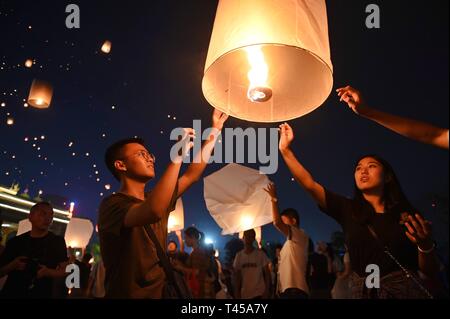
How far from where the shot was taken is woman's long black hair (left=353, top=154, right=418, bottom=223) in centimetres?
272

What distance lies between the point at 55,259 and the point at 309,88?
131 inches

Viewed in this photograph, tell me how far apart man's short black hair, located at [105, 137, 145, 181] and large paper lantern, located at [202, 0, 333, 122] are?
0.89 m

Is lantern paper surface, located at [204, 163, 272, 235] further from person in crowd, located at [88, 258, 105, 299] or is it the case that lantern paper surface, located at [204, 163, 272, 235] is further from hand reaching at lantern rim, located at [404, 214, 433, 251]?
hand reaching at lantern rim, located at [404, 214, 433, 251]

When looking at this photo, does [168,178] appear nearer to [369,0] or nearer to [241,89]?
[241,89]

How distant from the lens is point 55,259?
3.74 meters

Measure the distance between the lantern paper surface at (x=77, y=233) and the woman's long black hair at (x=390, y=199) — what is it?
9.11 metres

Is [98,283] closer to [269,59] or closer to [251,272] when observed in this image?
[251,272]

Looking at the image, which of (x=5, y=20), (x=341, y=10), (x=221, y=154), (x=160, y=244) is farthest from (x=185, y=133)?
(x=341, y=10)

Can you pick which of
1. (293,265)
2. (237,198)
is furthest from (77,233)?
(293,265)

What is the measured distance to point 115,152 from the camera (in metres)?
2.87

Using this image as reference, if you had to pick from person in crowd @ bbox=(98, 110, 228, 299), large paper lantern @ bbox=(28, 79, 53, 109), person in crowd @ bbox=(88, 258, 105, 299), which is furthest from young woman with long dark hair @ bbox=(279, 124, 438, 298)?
person in crowd @ bbox=(88, 258, 105, 299)

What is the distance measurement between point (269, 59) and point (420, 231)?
5.23 feet

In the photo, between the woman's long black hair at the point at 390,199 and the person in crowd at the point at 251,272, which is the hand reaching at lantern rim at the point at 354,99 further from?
the person in crowd at the point at 251,272
